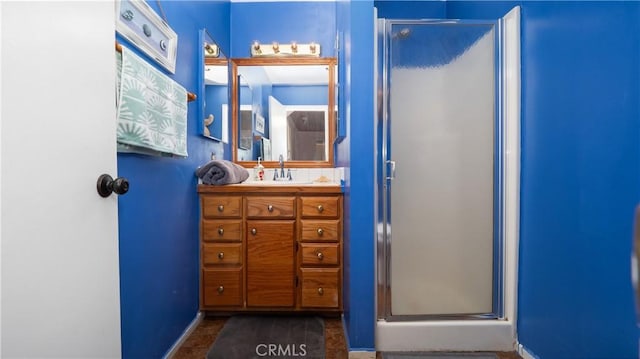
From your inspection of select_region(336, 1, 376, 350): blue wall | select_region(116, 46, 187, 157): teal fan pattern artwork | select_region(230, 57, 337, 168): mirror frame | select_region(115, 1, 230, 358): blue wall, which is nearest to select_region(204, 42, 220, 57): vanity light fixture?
select_region(115, 1, 230, 358): blue wall

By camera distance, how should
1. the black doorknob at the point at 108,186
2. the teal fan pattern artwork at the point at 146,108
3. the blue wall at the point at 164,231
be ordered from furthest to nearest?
the blue wall at the point at 164,231 < the teal fan pattern artwork at the point at 146,108 < the black doorknob at the point at 108,186

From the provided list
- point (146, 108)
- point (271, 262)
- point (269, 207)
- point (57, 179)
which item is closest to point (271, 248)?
point (271, 262)

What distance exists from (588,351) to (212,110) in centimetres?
230

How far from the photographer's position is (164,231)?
135 cm

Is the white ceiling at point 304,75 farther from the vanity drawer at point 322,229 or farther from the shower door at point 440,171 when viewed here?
the vanity drawer at point 322,229

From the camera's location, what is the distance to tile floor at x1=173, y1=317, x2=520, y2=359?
1.48m

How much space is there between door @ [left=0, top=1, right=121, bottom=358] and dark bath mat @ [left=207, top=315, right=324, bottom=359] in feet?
2.82

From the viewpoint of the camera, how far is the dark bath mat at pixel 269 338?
150 centimetres

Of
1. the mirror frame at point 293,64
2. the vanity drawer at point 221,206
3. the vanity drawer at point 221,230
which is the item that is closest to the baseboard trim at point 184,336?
the vanity drawer at point 221,230

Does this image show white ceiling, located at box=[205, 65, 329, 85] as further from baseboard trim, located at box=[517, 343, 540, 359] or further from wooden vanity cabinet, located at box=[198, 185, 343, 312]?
baseboard trim, located at box=[517, 343, 540, 359]

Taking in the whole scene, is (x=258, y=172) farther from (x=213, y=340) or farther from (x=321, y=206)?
(x=213, y=340)

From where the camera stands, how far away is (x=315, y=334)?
5.50ft

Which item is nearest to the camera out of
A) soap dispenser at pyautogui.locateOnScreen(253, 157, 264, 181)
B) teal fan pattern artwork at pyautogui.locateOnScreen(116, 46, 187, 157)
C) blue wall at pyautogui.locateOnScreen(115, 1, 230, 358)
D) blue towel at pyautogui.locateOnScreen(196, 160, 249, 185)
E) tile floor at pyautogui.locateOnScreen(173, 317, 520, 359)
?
teal fan pattern artwork at pyautogui.locateOnScreen(116, 46, 187, 157)

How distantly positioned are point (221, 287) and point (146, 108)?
1.20m
